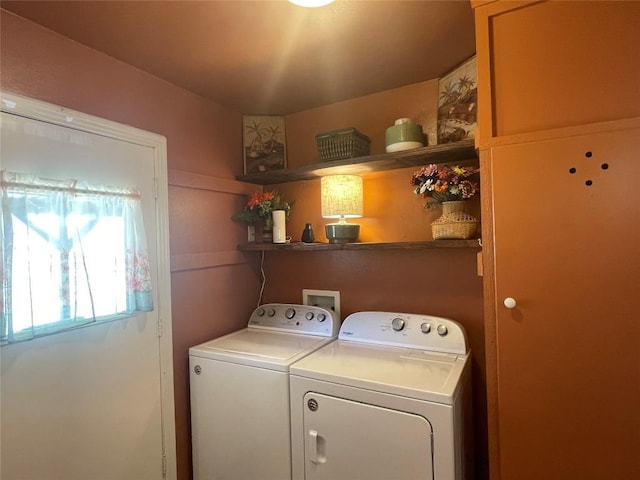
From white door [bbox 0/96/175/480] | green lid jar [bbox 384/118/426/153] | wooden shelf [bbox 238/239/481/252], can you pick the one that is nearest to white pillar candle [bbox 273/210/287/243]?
wooden shelf [bbox 238/239/481/252]

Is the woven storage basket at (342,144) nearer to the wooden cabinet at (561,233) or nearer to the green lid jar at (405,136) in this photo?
the green lid jar at (405,136)

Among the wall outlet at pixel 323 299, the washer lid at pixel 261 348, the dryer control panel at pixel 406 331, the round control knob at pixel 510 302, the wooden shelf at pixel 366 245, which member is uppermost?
the wooden shelf at pixel 366 245

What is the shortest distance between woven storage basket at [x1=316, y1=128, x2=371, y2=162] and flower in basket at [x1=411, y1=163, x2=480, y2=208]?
382 mm

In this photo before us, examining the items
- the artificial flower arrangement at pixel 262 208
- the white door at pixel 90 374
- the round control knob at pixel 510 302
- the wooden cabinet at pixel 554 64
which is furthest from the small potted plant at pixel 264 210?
the round control knob at pixel 510 302

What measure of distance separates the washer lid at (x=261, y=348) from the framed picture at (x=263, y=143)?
1036mm

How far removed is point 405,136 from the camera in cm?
182

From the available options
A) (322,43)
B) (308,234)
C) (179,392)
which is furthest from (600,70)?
(179,392)

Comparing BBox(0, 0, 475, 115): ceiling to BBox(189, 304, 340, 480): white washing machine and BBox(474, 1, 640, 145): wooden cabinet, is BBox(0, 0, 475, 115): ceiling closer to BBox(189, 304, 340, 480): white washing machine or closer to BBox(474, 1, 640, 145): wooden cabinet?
BBox(474, 1, 640, 145): wooden cabinet

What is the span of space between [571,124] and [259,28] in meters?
1.18

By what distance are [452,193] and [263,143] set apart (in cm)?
128

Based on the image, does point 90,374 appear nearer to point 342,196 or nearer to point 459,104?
point 342,196

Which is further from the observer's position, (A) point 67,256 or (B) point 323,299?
(B) point 323,299

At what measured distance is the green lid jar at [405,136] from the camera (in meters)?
1.81

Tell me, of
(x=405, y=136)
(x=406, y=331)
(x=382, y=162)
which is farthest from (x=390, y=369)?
(x=405, y=136)
